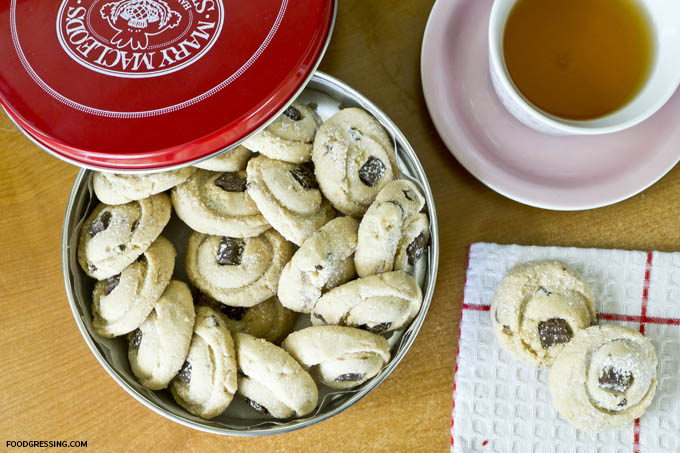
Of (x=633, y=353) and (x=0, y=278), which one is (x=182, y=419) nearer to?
(x=0, y=278)

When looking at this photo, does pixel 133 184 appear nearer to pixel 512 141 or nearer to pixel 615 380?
pixel 512 141

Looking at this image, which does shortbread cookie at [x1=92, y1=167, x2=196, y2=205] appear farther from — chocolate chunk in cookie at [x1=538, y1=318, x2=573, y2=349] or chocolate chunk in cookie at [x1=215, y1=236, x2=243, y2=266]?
chocolate chunk in cookie at [x1=538, y1=318, x2=573, y2=349]

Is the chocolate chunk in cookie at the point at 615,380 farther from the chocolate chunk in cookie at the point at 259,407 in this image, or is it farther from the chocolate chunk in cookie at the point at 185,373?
the chocolate chunk in cookie at the point at 185,373

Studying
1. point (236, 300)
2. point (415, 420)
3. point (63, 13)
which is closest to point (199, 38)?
point (63, 13)

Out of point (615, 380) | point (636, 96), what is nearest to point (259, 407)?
point (615, 380)

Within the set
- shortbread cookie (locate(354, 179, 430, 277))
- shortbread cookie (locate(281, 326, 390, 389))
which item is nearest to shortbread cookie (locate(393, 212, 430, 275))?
shortbread cookie (locate(354, 179, 430, 277))

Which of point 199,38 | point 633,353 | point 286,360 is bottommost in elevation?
point 286,360

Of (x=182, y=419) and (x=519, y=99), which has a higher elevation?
(x=519, y=99)
